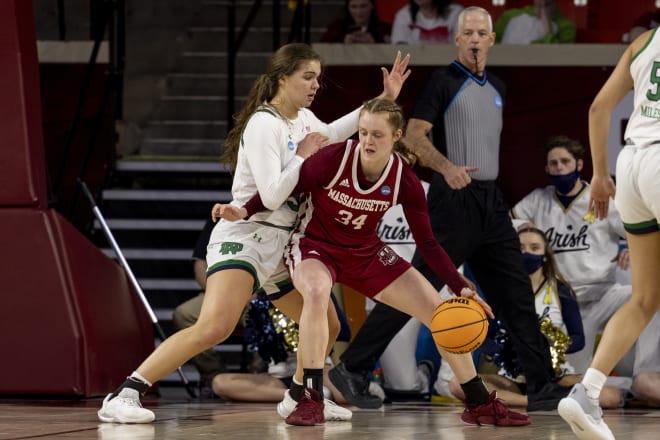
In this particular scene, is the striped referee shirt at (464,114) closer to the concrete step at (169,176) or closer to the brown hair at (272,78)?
the brown hair at (272,78)

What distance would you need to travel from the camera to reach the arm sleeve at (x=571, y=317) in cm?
880

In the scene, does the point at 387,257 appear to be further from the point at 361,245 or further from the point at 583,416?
the point at 583,416

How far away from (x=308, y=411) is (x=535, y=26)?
247 inches

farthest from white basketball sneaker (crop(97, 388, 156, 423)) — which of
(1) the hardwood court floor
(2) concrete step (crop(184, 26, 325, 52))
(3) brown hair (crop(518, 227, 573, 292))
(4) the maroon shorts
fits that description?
(2) concrete step (crop(184, 26, 325, 52))

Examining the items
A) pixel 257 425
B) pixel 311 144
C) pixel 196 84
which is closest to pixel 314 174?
pixel 311 144

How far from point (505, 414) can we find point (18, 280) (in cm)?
353

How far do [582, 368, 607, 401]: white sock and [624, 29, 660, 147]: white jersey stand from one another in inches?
38.8

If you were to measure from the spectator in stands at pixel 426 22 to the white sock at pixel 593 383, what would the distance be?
21.2ft

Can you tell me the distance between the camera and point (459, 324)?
610cm

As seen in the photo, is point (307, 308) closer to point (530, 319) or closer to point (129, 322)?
point (530, 319)

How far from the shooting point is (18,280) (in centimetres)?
828

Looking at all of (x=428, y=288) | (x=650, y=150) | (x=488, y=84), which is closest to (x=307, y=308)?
(x=428, y=288)

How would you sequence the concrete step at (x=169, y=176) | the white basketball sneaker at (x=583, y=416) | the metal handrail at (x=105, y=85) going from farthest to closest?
the concrete step at (x=169, y=176) < the metal handrail at (x=105, y=85) < the white basketball sneaker at (x=583, y=416)

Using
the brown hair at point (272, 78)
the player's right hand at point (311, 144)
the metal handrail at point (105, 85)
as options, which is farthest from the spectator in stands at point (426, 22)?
the player's right hand at point (311, 144)
